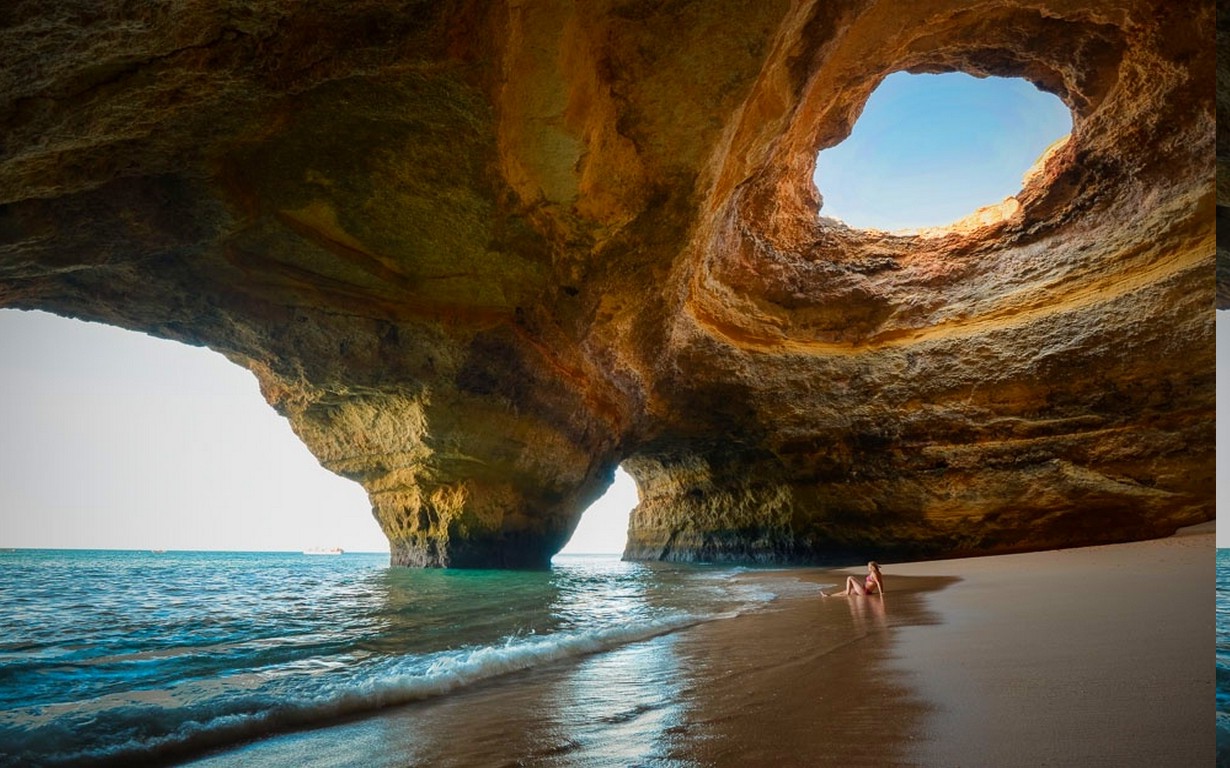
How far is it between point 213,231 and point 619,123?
16.0 feet

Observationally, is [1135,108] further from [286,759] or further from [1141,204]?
[286,759]

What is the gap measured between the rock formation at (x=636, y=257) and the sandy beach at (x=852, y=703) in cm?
329

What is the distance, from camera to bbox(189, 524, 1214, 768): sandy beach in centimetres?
216

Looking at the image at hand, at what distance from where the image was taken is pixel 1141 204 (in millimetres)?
10750

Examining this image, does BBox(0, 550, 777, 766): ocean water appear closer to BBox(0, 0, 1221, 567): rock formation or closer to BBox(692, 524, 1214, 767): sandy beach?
BBox(692, 524, 1214, 767): sandy beach

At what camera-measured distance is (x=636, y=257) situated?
999 centimetres

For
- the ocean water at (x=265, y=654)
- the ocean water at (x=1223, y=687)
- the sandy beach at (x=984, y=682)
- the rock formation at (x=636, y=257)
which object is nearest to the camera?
the ocean water at (x=1223, y=687)

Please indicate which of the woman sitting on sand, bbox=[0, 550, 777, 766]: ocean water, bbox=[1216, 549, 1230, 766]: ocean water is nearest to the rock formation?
bbox=[1216, 549, 1230, 766]: ocean water

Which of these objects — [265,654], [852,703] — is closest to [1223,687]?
[852,703]

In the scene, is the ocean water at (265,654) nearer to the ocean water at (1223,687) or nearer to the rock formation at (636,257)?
the ocean water at (1223,687)

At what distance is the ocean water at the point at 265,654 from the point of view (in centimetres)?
291

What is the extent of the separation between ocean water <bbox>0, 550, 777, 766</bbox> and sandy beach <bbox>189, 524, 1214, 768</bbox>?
25 centimetres

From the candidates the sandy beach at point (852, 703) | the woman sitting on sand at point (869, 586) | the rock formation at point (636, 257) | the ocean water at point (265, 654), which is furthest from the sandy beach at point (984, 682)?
the rock formation at point (636, 257)

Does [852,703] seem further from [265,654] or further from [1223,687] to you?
[265,654]
